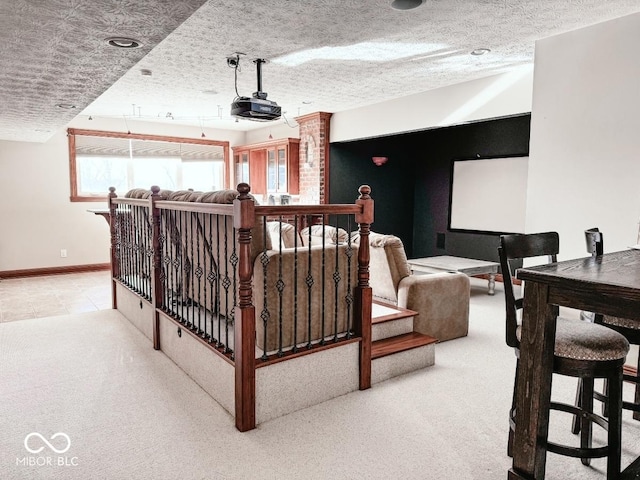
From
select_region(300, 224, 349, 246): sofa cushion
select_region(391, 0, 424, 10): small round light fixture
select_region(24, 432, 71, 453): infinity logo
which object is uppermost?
select_region(391, 0, 424, 10): small round light fixture

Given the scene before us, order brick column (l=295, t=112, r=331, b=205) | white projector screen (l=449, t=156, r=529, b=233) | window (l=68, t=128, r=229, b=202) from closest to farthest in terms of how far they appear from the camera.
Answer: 1. white projector screen (l=449, t=156, r=529, b=233)
2. brick column (l=295, t=112, r=331, b=205)
3. window (l=68, t=128, r=229, b=202)

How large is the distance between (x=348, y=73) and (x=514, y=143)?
9.79 ft

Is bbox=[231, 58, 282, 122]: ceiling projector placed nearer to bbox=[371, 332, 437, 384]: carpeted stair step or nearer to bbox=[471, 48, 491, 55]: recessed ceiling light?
bbox=[471, 48, 491, 55]: recessed ceiling light

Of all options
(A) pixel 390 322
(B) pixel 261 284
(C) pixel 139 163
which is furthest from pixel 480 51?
(C) pixel 139 163

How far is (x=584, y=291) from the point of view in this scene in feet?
4.72

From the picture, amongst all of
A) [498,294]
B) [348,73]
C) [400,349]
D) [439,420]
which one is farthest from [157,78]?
[498,294]

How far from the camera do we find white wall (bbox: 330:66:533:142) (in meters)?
4.57

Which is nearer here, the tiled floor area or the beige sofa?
the beige sofa

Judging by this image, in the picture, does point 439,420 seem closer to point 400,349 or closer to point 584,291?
point 400,349

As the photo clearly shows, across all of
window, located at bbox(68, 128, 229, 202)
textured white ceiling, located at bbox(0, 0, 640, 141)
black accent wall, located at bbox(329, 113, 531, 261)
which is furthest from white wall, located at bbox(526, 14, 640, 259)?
window, located at bbox(68, 128, 229, 202)

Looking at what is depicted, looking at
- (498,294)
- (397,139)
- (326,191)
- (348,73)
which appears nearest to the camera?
(348,73)

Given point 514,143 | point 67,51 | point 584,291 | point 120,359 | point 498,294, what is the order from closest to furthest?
point 584,291 → point 67,51 → point 120,359 → point 498,294 → point 514,143

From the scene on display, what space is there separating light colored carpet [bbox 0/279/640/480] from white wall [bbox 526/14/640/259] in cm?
129

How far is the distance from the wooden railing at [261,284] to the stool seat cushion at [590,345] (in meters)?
1.24
